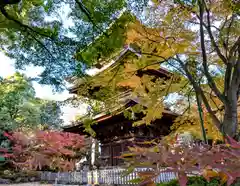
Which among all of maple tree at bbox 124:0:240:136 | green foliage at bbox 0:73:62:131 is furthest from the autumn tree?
green foliage at bbox 0:73:62:131

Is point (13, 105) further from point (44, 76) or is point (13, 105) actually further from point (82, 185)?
point (44, 76)

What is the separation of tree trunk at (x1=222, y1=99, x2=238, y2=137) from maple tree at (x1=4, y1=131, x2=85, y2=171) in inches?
391

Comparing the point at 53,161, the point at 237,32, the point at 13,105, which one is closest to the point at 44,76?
the point at 237,32

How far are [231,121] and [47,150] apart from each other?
10514 mm

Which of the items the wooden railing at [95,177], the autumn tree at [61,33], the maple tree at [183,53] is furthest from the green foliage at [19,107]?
the autumn tree at [61,33]

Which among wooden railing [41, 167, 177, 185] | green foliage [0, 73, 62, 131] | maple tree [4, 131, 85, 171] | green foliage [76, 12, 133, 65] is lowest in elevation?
wooden railing [41, 167, 177, 185]

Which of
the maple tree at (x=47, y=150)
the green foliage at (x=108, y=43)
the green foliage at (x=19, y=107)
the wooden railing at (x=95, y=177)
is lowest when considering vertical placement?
the wooden railing at (x=95, y=177)

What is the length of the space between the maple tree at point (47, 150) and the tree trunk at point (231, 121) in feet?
32.6

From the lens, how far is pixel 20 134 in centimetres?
1415

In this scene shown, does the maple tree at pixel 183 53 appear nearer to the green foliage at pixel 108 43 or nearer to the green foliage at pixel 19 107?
the green foliage at pixel 108 43

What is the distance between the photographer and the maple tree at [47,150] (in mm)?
12641

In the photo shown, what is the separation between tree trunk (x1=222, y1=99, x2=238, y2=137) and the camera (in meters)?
4.24

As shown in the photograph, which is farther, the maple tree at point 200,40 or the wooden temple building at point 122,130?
the wooden temple building at point 122,130

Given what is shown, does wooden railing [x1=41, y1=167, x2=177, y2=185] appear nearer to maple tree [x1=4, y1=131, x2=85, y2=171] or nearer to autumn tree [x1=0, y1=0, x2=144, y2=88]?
maple tree [x1=4, y1=131, x2=85, y2=171]
